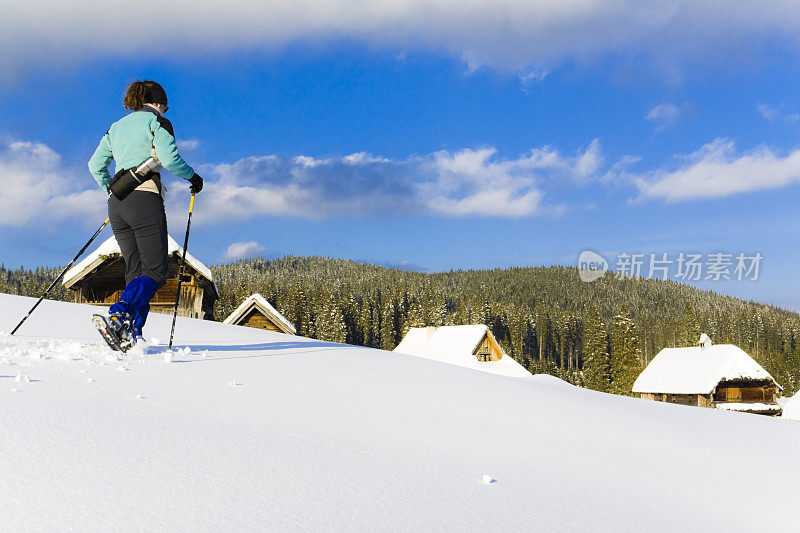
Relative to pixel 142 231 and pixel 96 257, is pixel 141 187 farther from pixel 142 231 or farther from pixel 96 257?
pixel 96 257

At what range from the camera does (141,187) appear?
A: 551 cm

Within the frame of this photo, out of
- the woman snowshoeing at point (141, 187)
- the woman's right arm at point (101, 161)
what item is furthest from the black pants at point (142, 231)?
the woman's right arm at point (101, 161)

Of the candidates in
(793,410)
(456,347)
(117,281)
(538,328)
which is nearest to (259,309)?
(117,281)

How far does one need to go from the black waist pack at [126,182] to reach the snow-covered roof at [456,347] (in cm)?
4010

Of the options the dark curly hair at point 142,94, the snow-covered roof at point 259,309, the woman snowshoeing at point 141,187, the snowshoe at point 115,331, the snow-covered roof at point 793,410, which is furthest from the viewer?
the snow-covered roof at point 793,410

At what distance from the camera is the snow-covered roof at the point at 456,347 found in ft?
152

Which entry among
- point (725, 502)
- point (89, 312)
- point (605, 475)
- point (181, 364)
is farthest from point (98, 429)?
point (89, 312)

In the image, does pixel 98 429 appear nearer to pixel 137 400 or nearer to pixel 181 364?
pixel 137 400

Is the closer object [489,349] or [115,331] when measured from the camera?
[115,331]

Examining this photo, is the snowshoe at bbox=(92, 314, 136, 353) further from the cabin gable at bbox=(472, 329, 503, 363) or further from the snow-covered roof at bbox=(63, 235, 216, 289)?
the cabin gable at bbox=(472, 329, 503, 363)

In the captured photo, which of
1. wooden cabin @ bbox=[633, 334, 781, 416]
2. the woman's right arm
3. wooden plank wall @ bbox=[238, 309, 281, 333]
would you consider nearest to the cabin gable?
wooden cabin @ bbox=[633, 334, 781, 416]

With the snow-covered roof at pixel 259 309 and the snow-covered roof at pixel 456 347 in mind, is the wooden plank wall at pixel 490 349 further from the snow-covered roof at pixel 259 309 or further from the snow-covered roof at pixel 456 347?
the snow-covered roof at pixel 259 309

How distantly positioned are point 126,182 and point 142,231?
0.52m

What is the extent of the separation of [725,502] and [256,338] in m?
6.39
